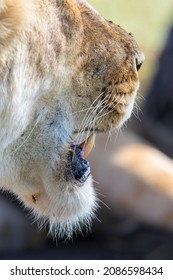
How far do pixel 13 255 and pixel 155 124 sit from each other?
900 mm

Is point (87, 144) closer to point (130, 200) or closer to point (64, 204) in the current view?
point (64, 204)

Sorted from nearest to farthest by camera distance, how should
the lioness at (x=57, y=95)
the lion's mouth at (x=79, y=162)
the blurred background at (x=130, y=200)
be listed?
the lioness at (x=57, y=95) → the lion's mouth at (x=79, y=162) → the blurred background at (x=130, y=200)

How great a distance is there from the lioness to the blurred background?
56.5 inches

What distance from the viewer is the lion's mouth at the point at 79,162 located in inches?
65.7

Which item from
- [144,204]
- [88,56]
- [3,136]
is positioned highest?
[88,56]

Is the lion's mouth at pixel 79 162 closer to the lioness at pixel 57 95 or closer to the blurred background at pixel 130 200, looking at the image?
the lioness at pixel 57 95

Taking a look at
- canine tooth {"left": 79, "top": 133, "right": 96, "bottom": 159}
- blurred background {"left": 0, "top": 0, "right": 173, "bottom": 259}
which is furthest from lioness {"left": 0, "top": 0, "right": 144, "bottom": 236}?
blurred background {"left": 0, "top": 0, "right": 173, "bottom": 259}

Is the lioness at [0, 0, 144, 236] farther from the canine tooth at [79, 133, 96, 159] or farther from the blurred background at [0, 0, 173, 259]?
the blurred background at [0, 0, 173, 259]

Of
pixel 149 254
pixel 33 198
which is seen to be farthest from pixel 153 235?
pixel 33 198

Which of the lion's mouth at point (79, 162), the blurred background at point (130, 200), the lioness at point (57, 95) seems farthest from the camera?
the blurred background at point (130, 200)

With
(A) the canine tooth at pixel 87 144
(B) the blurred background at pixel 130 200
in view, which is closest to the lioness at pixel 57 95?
(A) the canine tooth at pixel 87 144

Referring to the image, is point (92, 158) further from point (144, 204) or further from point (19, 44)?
point (19, 44)

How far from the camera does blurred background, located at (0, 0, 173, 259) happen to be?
3.24m

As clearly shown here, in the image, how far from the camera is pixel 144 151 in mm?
3438
